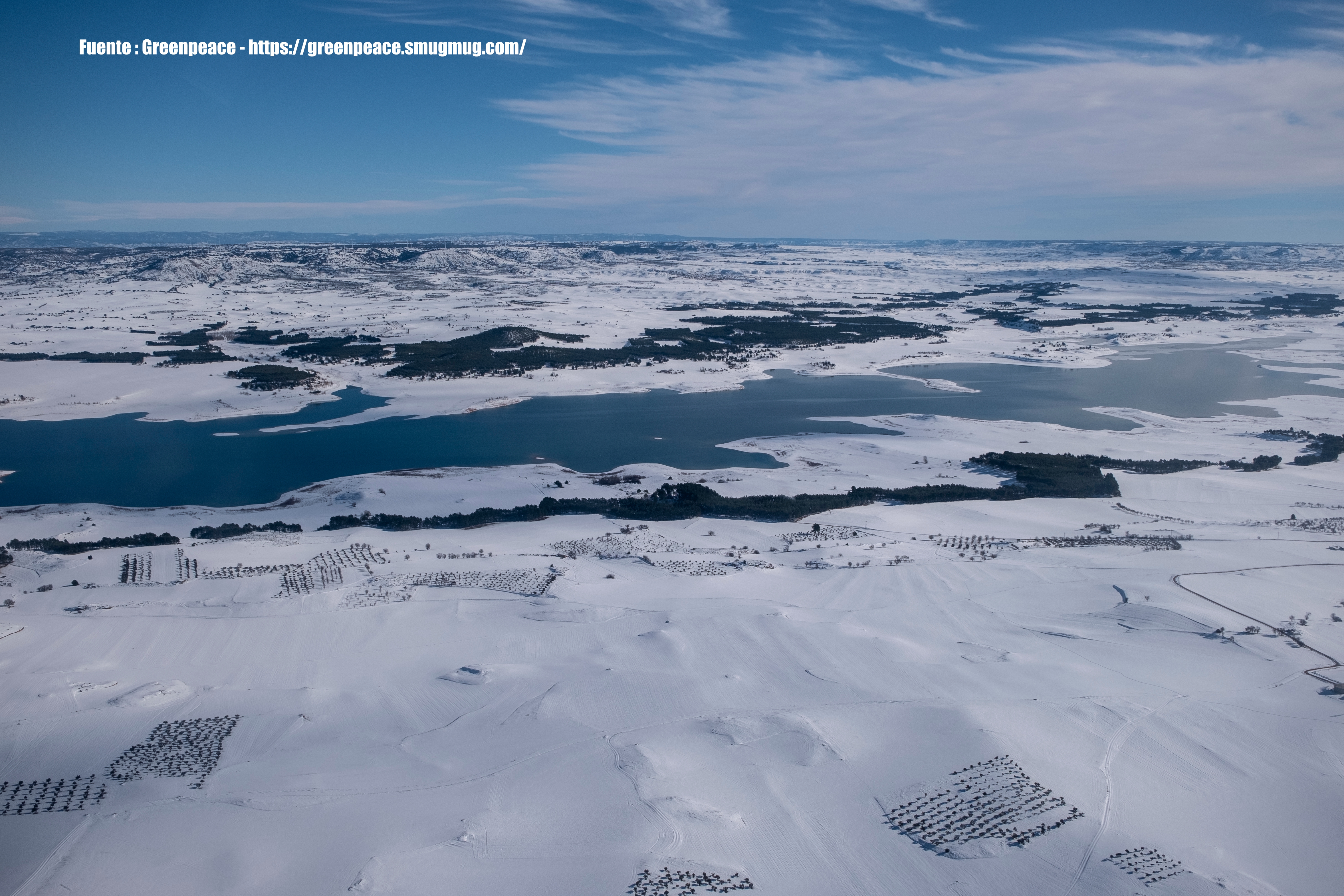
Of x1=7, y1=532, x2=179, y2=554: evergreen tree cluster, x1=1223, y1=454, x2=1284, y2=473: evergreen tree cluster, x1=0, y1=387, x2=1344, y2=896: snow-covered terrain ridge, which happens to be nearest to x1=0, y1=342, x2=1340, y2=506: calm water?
x1=7, y1=532, x2=179, y2=554: evergreen tree cluster

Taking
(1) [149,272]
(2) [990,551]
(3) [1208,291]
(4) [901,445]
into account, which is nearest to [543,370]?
(4) [901,445]

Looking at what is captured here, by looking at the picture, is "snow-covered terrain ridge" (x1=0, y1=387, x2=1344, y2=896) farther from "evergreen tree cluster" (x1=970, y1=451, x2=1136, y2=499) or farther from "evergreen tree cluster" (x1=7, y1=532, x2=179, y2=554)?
"evergreen tree cluster" (x1=970, y1=451, x2=1136, y2=499)

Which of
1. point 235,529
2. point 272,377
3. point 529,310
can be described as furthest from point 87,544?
point 529,310

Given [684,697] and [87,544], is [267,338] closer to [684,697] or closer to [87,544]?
[87,544]

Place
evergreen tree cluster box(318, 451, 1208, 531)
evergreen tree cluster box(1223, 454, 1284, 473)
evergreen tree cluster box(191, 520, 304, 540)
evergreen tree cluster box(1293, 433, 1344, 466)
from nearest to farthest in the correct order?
evergreen tree cluster box(191, 520, 304, 540)
evergreen tree cluster box(318, 451, 1208, 531)
evergreen tree cluster box(1223, 454, 1284, 473)
evergreen tree cluster box(1293, 433, 1344, 466)

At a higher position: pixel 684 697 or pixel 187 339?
pixel 187 339
